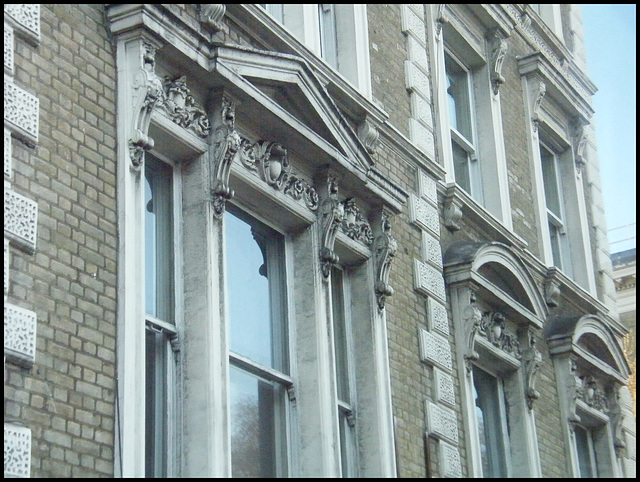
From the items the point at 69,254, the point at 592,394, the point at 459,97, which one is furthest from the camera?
the point at 592,394

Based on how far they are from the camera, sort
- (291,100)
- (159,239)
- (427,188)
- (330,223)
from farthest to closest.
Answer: (427,188) → (330,223) → (291,100) → (159,239)

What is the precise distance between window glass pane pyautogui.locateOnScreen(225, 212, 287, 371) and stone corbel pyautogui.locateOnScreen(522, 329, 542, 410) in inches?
186

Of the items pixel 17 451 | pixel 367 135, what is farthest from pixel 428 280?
pixel 17 451

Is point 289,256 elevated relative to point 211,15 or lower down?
lower down

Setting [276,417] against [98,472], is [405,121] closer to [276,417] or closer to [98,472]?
[276,417]

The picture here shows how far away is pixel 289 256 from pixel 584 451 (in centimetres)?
715

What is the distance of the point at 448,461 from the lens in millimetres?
13125

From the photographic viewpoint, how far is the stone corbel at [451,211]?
49.1 ft

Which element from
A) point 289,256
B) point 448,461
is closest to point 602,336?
point 448,461

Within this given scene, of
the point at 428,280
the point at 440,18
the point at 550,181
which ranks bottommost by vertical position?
the point at 428,280

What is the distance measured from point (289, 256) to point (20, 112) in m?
3.60

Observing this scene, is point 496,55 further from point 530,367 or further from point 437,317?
point 437,317

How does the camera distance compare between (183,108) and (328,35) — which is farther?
(328,35)

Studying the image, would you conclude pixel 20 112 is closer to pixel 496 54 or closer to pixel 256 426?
pixel 256 426
